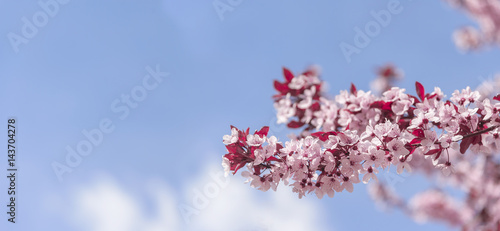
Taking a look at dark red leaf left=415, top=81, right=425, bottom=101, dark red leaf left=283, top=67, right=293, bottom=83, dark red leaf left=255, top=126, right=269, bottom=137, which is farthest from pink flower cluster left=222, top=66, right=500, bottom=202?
dark red leaf left=283, top=67, right=293, bottom=83

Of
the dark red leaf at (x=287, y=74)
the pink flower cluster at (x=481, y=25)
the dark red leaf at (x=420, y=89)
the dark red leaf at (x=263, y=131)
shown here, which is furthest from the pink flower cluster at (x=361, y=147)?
the pink flower cluster at (x=481, y=25)

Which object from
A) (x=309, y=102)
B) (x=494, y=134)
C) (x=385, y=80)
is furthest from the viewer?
(x=385, y=80)

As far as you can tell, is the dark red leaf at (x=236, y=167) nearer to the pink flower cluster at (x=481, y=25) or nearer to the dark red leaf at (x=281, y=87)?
the dark red leaf at (x=281, y=87)

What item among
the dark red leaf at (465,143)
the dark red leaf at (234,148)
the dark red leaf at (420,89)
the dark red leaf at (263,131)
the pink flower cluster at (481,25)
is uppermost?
the pink flower cluster at (481,25)

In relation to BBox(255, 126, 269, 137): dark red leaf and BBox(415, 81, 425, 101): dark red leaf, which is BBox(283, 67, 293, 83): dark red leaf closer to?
BBox(415, 81, 425, 101): dark red leaf

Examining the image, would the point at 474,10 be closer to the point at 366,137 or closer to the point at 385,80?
the point at 385,80

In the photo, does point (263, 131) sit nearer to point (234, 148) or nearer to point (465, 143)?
point (234, 148)

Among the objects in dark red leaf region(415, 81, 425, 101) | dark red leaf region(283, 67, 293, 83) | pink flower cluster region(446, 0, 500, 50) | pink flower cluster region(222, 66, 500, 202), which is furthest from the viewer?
pink flower cluster region(446, 0, 500, 50)

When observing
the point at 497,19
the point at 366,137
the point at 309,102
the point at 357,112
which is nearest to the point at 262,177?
the point at 366,137

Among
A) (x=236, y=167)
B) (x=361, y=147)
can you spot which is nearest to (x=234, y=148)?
(x=236, y=167)
